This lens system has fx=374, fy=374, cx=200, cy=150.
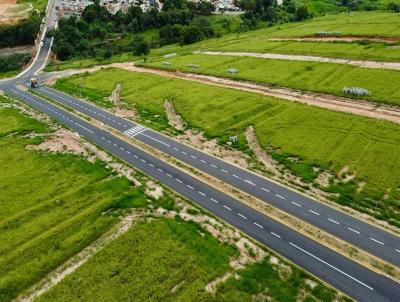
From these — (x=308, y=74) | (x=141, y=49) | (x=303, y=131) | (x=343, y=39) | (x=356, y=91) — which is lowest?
(x=303, y=131)

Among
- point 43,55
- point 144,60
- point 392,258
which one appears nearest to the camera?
point 392,258

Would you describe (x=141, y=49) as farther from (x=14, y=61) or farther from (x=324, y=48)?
(x=324, y=48)

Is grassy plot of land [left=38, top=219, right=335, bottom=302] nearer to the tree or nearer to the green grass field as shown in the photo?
the green grass field

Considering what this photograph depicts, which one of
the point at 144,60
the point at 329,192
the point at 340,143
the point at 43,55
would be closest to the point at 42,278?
the point at 329,192

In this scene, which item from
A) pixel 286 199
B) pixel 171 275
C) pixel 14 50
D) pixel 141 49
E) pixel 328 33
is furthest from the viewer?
pixel 14 50

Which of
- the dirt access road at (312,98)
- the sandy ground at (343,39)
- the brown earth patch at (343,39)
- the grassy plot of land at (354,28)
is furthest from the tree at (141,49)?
the sandy ground at (343,39)

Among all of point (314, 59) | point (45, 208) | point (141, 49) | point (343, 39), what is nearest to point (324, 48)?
point (314, 59)

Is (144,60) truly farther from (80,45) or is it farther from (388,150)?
(388,150)
